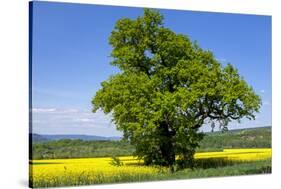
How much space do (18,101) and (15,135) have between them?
48cm

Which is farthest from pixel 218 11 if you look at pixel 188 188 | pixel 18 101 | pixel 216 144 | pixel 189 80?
pixel 18 101

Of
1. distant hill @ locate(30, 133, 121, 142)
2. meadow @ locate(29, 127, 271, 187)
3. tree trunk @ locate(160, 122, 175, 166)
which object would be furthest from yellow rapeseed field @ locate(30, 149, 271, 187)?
distant hill @ locate(30, 133, 121, 142)

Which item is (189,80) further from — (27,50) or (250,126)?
(27,50)

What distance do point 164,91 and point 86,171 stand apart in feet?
→ 5.78

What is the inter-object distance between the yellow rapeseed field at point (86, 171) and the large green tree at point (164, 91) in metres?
0.22

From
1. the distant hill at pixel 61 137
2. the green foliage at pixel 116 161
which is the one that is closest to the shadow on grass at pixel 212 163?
the green foliage at pixel 116 161

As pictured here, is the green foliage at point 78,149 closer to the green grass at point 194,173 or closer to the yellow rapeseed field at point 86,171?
the yellow rapeseed field at point 86,171

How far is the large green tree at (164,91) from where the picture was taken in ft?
37.1

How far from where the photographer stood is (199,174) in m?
11.8

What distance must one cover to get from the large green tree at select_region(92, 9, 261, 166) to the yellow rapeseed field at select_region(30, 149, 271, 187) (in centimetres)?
22

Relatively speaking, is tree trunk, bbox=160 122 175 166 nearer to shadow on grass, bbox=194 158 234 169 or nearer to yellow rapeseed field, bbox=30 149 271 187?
yellow rapeseed field, bbox=30 149 271 187

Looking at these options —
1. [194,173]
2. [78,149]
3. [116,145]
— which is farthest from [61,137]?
[194,173]

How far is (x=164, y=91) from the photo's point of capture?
37.8ft

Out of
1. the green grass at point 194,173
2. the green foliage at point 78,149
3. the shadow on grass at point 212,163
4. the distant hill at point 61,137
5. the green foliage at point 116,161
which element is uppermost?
the distant hill at point 61,137
